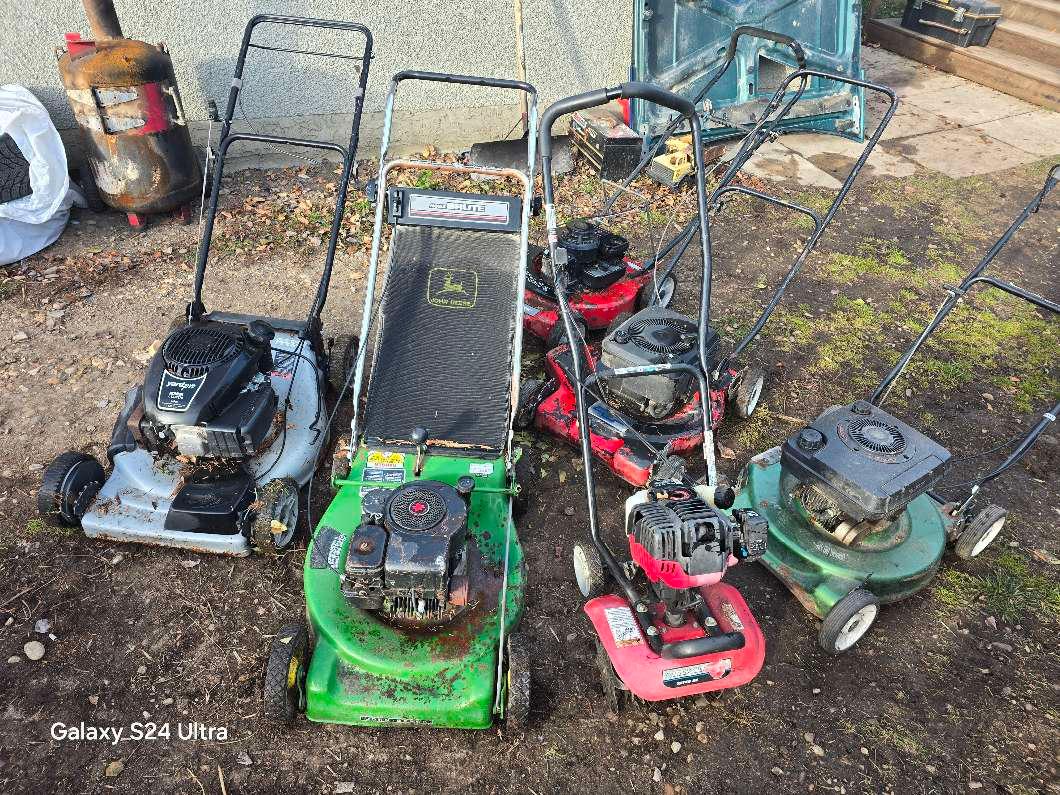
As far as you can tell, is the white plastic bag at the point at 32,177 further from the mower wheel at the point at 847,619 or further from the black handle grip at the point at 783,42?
the mower wheel at the point at 847,619

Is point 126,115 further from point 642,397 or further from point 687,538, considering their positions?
point 687,538

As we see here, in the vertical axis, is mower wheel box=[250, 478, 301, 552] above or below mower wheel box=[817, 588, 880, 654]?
above

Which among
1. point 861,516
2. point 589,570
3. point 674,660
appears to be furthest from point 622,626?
point 861,516

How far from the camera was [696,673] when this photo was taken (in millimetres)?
2928

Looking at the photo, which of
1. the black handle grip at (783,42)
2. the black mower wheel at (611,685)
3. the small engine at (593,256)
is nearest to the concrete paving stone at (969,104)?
the black handle grip at (783,42)

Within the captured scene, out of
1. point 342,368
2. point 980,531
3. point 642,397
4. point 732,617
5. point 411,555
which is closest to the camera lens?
point 411,555

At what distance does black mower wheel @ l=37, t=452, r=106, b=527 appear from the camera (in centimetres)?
357

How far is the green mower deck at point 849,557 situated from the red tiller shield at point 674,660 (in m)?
0.57

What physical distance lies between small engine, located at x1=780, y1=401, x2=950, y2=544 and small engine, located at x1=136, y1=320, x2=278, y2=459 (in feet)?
8.40

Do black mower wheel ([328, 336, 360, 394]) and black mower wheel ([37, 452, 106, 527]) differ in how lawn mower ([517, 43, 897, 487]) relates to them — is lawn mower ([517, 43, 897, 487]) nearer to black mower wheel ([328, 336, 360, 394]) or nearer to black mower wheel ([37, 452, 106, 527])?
black mower wheel ([328, 336, 360, 394])

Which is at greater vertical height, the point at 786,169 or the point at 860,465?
the point at 860,465

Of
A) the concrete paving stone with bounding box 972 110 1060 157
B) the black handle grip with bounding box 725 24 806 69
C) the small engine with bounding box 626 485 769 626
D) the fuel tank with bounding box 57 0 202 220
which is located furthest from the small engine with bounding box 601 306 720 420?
the concrete paving stone with bounding box 972 110 1060 157

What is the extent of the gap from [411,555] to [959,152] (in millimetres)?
8273

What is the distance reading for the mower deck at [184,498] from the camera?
358 centimetres
